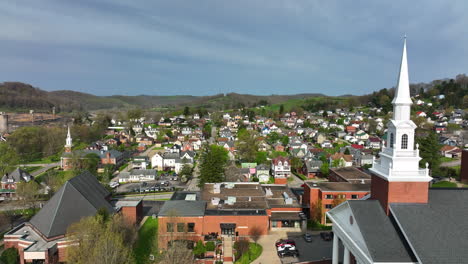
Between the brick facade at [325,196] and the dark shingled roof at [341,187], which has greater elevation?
the dark shingled roof at [341,187]

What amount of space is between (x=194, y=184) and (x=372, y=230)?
133 feet

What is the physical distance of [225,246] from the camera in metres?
26.1

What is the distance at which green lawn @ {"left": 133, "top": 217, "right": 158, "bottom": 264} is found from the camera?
80.1 ft

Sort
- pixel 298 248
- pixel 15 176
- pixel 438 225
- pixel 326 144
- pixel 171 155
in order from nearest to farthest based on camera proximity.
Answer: pixel 438 225 → pixel 298 248 → pixel 15 176 → pixel 171 155 → pixel 326 144

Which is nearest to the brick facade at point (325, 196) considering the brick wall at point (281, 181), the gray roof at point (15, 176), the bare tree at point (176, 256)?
the bare tree at point (176, 256)

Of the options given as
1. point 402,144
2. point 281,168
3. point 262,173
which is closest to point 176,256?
point 402,144

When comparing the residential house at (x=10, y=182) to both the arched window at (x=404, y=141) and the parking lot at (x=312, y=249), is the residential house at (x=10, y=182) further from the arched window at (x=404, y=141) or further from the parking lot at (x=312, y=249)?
the arched window at (x=404, y=141)

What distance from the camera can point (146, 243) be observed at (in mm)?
27453

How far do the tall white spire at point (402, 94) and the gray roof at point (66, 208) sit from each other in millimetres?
26627

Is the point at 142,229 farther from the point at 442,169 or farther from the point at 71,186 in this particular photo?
the point at 442,169

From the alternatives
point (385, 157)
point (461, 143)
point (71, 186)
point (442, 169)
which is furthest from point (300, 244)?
point (461, 143)

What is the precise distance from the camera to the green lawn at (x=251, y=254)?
2357 cm

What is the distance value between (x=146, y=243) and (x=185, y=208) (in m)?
4.82

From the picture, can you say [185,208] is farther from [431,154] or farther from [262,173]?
[431,154]
